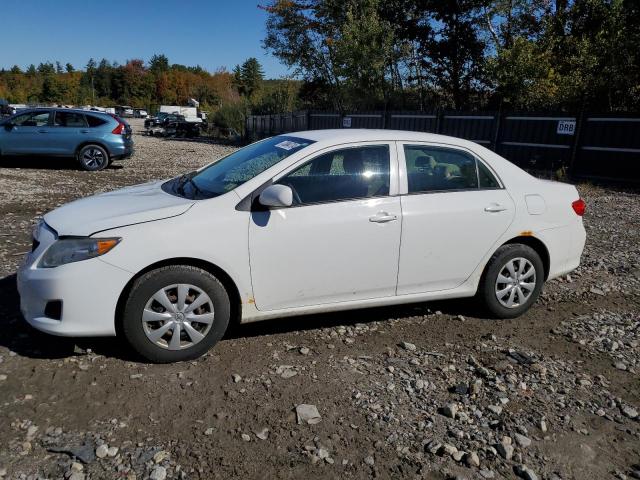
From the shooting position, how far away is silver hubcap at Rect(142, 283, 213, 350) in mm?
3402

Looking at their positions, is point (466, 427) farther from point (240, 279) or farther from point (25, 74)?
point (25, 74)

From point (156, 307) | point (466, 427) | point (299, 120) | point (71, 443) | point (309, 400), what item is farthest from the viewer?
point (299, 120)

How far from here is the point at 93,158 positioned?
14.2 metres

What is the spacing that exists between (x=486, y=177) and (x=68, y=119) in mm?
12870

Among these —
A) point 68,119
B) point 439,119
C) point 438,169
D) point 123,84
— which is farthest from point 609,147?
point 123,84

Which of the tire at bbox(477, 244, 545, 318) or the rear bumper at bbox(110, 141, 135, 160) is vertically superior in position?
the rear bumper at bbox(110, 141, 135, 160)

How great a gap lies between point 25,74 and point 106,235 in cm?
18647

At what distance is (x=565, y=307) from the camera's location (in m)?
4.95

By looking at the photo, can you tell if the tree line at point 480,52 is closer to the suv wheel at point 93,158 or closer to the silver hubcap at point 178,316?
the suv wheel at point 93,158

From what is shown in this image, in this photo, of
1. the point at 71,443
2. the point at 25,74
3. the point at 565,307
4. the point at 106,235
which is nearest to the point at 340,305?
the point at 106,235

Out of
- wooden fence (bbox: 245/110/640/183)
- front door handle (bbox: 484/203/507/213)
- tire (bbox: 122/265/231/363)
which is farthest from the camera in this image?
wooden fence (bbox: 245/110/640/183)

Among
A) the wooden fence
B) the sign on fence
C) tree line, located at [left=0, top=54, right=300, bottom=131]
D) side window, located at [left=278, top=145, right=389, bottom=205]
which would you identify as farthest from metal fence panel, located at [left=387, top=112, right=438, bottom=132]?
tree line, located at [left=0, top=54, right=300, bottom=131]

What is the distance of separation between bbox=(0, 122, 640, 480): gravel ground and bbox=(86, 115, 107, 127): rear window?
10.4 metres

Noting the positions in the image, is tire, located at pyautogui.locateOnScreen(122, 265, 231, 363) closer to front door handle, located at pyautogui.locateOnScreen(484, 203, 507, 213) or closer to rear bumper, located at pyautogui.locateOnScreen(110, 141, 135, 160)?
front door handle, located at pyautogui.locateOnScreen(484, 203, 507, 213)
